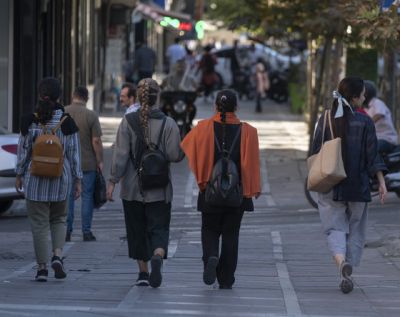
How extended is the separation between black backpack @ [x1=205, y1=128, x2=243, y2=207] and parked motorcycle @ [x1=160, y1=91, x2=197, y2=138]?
1543 cm

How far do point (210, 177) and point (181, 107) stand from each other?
1553 centimetres

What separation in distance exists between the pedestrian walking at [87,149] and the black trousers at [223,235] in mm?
3435

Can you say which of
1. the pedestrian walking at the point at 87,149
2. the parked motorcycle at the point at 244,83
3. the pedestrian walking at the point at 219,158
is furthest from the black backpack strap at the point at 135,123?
the parked motorcycle at the point at 244,83

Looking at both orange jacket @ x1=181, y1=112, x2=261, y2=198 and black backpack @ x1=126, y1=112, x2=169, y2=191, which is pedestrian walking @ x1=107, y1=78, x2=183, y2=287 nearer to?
black backpack @ x1=126, y1=112, x2=169, y2=191

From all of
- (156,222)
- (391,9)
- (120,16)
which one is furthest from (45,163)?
(120,16)

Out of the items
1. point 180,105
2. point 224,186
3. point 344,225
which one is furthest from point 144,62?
point 224,186

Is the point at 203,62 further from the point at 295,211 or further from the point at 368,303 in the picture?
the point at 368,303

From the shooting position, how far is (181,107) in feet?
82.4

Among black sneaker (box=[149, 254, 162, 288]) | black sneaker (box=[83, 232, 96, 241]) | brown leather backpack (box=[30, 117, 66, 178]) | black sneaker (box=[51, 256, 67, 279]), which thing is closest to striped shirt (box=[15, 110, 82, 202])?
brown leather backpack (box=[30, 117, 66, 178])

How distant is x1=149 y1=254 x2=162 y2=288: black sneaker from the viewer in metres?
9.69

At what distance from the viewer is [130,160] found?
9.92 meters

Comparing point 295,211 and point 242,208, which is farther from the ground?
point 242,208

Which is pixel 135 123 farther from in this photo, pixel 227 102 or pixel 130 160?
pixel 227 102

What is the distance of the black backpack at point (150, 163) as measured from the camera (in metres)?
9.71
